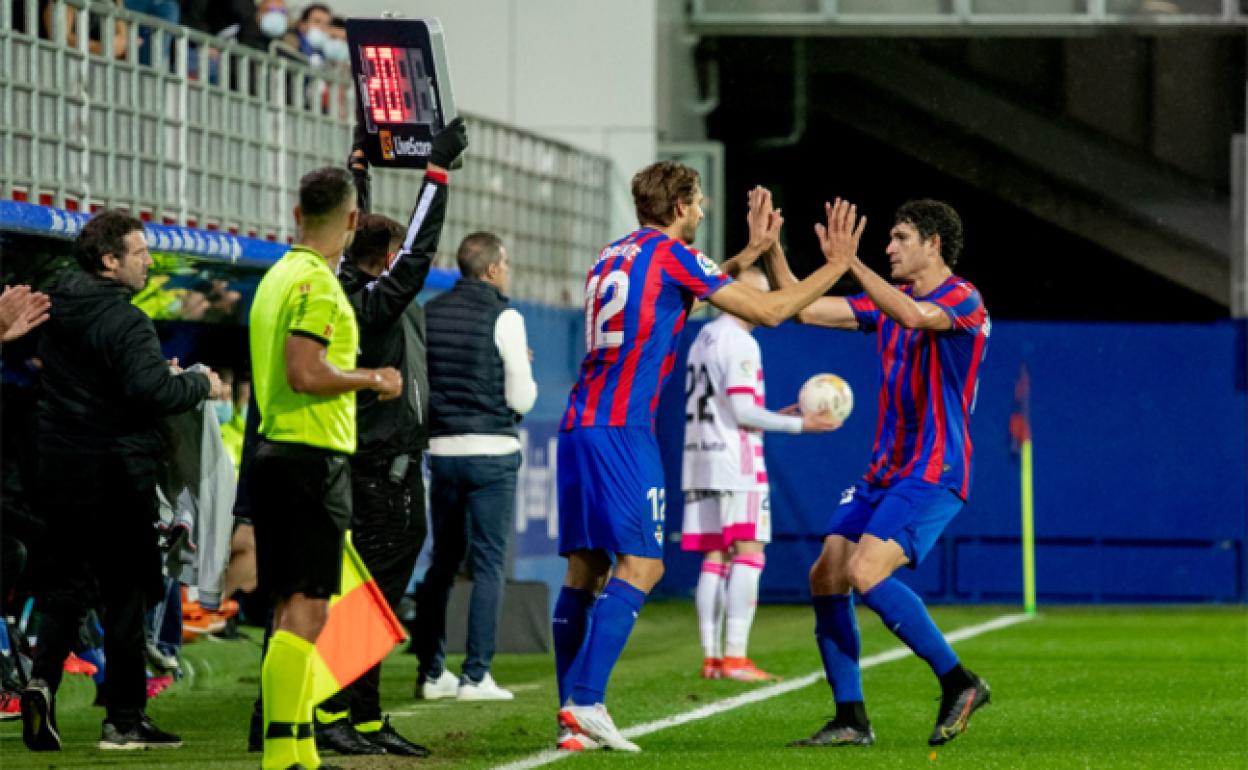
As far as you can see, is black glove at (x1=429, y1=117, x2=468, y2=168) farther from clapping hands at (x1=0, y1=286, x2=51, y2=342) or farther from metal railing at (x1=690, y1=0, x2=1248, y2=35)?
metal railing at (x1=690, y1=0, x2=1248, y2=35)

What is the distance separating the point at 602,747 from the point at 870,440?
13.0 m

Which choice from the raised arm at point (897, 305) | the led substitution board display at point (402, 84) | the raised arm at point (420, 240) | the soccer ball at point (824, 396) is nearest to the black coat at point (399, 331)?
the raised arm at point (420, 240)

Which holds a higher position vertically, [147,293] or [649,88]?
[649,88]

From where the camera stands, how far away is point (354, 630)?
730 centimetres

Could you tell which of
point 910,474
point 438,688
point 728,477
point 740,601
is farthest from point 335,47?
point 910,474

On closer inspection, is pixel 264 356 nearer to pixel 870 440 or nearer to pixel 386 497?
pixel 386 497

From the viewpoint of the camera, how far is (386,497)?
29.1 feet

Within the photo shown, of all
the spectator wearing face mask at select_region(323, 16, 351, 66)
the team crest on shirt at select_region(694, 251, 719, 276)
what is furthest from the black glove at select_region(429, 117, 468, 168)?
the spectator wearing face mask at select_region(323, 16, 351, 66)

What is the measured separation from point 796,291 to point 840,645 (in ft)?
5.07

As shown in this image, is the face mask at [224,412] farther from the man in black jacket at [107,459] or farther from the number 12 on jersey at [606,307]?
the number 12 on jersey at [606,307]

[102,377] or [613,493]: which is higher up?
[102,377]

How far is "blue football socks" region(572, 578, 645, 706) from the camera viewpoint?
8.19 metres

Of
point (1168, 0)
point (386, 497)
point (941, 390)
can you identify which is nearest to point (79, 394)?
point (386, 497)

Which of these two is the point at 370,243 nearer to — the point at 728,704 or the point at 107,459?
the point at 107,459
